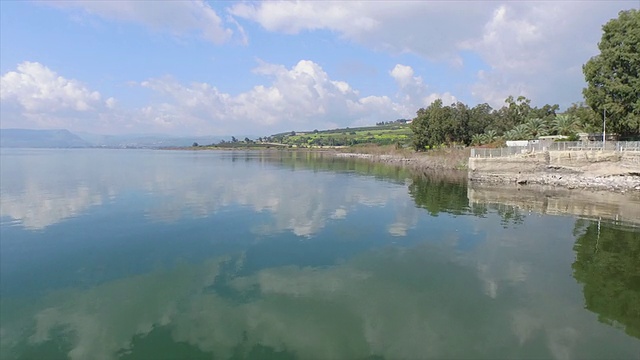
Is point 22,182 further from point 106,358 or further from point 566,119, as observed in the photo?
point 566,119

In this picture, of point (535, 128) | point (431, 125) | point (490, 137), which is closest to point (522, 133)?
point (535, 128)

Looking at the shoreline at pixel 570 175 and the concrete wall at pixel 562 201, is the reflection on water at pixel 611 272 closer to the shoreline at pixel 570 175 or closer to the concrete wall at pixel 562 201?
the concrete wall at pixel 562 201

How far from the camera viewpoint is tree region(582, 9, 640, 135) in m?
40.5

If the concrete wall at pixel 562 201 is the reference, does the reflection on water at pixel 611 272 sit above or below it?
below

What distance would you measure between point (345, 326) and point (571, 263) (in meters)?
13.6

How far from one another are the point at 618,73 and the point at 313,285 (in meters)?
46.0

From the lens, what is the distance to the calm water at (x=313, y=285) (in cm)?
1138

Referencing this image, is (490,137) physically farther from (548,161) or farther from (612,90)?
(612,90)

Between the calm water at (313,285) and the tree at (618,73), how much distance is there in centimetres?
2234

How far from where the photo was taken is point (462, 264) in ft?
61.5

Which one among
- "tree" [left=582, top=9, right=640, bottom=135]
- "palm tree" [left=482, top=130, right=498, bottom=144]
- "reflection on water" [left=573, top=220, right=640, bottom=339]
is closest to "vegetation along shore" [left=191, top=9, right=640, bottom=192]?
"tree" [left=582, top=9, right=640, bottom=135]

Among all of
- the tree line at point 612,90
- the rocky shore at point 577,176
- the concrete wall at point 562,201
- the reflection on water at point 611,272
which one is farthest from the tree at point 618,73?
the reflection on water at point 611,272

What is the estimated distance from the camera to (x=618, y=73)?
4216 centimetres

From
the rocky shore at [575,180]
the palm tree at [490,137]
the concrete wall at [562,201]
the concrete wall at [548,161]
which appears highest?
the palm tree at [490,137]
